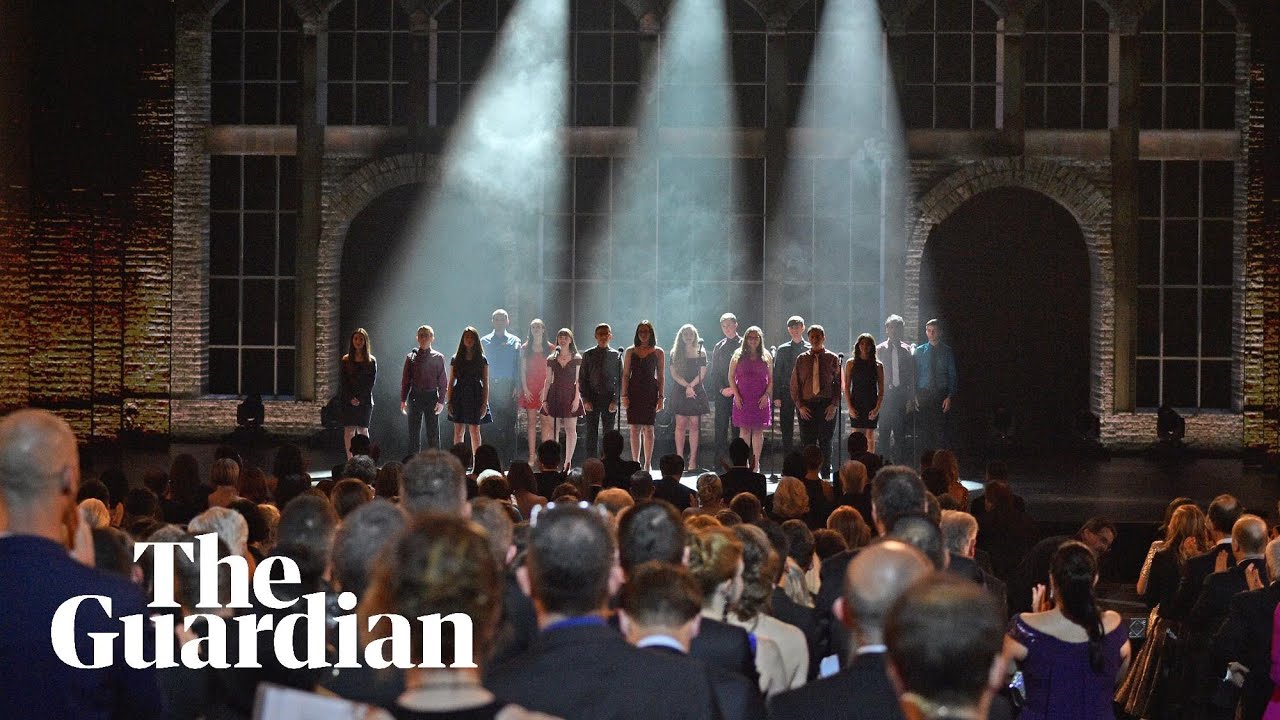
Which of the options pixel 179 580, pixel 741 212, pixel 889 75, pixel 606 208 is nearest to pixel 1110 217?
pixel 889 75

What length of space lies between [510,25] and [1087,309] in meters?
6.73

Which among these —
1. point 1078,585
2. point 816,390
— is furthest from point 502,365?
point 1078,585

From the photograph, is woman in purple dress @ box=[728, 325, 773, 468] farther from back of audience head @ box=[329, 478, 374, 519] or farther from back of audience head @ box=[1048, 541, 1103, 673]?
back of audience head @ box=[1048, 541, 1103, 673]

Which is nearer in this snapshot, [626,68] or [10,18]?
[10,18]

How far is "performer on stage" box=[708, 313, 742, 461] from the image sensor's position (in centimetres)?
1409

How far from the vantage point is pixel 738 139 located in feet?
56.1

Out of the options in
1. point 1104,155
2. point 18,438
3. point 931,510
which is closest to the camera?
point 18,438

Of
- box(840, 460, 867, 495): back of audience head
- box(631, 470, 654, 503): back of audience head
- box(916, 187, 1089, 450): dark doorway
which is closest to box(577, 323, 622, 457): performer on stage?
box(916, 187, 1089, 450): dark doorway

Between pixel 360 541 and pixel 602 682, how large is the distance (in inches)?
30.6

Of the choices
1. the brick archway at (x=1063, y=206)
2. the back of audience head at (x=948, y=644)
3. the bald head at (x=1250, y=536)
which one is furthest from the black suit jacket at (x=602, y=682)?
the brick archway at (x=1063, y=206)

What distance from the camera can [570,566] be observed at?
142 inches

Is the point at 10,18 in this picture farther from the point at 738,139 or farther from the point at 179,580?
the point at 179,580

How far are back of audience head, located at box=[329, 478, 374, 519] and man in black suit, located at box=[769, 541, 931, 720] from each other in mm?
3077

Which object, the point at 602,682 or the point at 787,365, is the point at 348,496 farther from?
the point at 787,365
